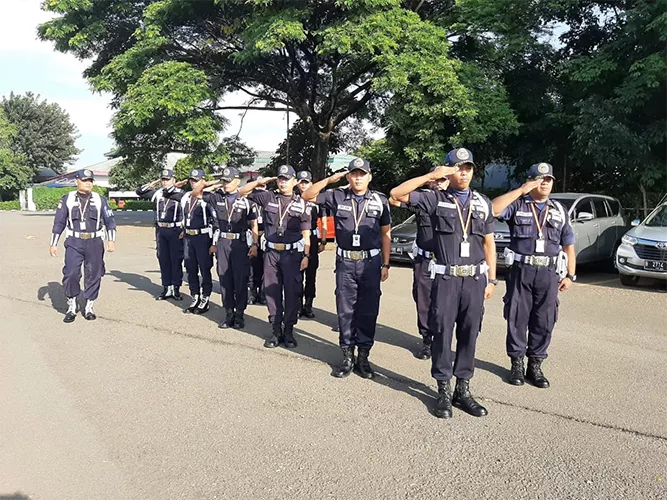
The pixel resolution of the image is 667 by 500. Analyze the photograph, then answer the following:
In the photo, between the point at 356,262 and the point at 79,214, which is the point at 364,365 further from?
the point at 79,214

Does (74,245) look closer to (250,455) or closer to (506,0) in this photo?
(250,455)

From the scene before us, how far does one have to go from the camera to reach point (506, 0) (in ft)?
54.0

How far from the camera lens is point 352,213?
5.24m

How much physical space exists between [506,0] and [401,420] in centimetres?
1553

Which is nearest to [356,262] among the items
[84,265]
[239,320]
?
[239,320]

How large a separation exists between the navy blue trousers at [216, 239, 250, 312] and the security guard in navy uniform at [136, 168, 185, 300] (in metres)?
2.00

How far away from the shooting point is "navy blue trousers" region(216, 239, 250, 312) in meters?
7.12

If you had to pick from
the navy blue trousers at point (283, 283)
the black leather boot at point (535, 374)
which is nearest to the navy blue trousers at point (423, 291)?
the black leather boot at point (535, 374)

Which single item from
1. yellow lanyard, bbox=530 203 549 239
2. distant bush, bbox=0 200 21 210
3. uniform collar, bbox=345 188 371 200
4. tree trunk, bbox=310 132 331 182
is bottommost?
distant bush, bbox=0 200 21 210

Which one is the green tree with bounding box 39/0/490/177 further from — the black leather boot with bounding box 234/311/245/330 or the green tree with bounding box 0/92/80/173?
the green tree with bounding box 0/92/80/173

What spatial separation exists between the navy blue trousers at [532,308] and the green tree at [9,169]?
55807mm

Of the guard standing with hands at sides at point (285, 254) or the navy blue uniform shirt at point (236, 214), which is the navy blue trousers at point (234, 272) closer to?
the navy blue uniform shirt at point (236, 214)

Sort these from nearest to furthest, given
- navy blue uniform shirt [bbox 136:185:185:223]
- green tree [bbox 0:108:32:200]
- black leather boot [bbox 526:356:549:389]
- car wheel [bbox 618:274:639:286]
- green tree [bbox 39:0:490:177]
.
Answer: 1. black leather boot [bbox 526:356:549:389]
2. navy blue uniform shirt [bbox 136:185:185:223]
3. car wheel [bbox 618:274:639:286]
4. green tree [bbox 39:0:490:177]
5. green tree [bbox 0:108:32:200]

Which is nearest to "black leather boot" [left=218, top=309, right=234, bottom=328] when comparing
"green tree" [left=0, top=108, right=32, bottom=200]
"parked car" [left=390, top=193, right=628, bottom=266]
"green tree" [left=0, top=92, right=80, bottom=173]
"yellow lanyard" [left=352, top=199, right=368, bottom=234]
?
"yellow lanyard" [left=352, top=199, right=368, bottom=234]
